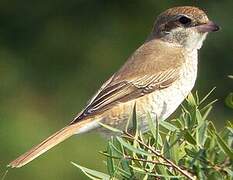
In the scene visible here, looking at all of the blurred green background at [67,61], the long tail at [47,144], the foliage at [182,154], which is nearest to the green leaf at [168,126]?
the foliage at [182,154]

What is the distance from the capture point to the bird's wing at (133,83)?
452 cm

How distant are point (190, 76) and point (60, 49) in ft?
12.7

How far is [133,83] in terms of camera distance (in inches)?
184

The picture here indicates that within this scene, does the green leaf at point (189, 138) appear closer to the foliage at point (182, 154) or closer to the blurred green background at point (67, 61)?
the foliage at point (182, 154)

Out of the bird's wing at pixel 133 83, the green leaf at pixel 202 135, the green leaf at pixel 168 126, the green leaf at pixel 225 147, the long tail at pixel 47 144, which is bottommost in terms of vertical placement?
the green leaf at pixel 225 147

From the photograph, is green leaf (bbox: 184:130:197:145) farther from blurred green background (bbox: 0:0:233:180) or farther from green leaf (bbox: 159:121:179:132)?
blurred green background (bbox: 0:0:233:180)

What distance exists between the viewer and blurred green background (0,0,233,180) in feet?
21.8

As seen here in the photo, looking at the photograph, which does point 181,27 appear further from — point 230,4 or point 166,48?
point 230,4

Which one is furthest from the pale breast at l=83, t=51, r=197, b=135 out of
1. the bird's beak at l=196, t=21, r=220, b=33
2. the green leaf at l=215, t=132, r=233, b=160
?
the green leaf at l=215, t=132, r=233, b=160

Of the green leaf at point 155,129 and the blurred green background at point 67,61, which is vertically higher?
the blurred green background at point 67,61

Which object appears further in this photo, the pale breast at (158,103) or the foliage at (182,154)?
the pale breast at (158,103)

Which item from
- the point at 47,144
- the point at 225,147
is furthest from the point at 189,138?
the point at 47,144

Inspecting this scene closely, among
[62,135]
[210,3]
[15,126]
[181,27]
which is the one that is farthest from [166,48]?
[210,3]

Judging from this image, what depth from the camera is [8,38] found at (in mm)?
8406
